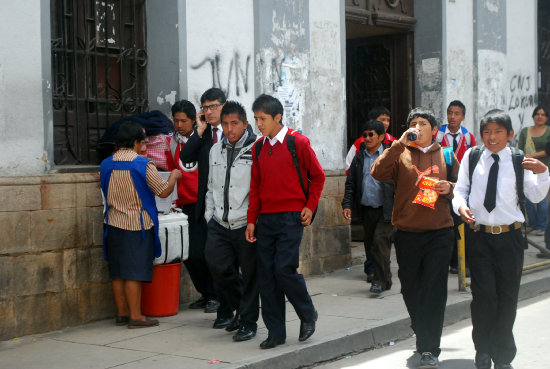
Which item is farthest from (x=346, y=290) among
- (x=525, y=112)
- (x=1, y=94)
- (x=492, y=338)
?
(x=525, y=112)

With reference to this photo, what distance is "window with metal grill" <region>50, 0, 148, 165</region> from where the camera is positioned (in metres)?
7.66

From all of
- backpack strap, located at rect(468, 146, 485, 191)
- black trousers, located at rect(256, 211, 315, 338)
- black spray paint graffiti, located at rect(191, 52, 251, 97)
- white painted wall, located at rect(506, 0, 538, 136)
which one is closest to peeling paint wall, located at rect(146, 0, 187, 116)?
black spray paint graffiti, located at rect(191, 52, 251, 97)

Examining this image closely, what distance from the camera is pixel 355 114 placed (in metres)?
12.7

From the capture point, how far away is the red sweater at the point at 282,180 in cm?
611

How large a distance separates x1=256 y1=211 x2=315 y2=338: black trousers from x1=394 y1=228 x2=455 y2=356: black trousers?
2.58 feet

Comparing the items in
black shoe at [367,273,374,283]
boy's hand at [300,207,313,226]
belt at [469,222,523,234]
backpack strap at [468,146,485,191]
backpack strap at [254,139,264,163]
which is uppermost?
backpack strap at [254,139,264,163]

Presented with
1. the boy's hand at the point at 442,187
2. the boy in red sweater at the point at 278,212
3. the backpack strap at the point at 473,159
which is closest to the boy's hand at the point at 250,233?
the boy in red sweater at the point at 278,212

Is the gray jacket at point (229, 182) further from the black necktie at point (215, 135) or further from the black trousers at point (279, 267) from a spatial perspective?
the black necktie at point (215, 135)

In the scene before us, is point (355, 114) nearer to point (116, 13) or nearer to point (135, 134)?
point (116, 13)

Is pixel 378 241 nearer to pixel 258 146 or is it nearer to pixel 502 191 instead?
pixel 258 146

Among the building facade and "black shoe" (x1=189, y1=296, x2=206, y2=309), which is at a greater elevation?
the building facade

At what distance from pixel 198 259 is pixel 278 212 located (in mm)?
1800

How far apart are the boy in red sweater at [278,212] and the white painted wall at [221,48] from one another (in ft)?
8.01

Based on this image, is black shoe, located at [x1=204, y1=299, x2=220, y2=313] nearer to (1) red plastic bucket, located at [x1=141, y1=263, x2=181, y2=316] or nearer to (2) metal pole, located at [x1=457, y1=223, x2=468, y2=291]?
(1) red plastic bucket, located at [x1=141, y1=263, x2=181, y2=316]
